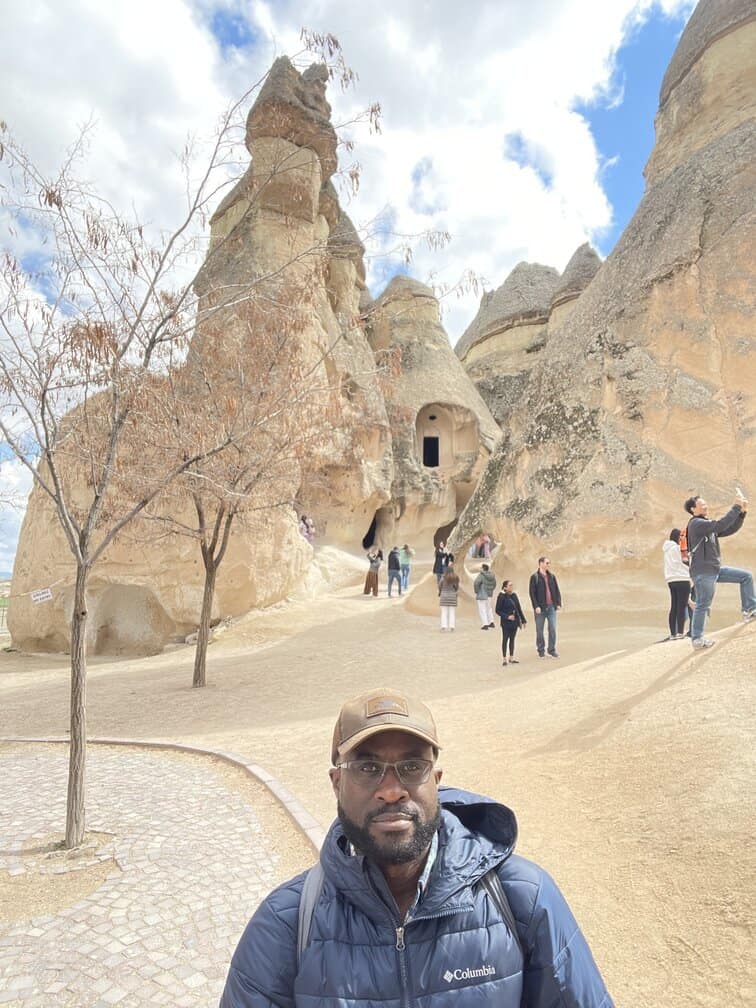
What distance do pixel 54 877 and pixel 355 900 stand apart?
3450mm

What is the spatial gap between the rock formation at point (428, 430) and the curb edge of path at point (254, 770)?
1967cm

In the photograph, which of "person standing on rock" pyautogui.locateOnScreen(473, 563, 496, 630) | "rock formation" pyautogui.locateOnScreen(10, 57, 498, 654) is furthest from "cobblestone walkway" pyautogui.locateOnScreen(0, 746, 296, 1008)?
"person standing on rock" pyautogui.locateOnScreen(473, 563, 496, 630)

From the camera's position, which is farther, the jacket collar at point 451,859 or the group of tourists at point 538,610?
the group of tourists at point 538,610

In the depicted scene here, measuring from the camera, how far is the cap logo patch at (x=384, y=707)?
58.8 inches

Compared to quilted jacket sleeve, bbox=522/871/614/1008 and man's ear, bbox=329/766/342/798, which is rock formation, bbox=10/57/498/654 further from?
quilted jacket sleeve, bbox=522/871/614/1008

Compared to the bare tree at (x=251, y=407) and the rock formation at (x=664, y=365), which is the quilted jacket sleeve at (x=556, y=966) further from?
the rock formation at (x=664, y=365)

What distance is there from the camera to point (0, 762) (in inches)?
264

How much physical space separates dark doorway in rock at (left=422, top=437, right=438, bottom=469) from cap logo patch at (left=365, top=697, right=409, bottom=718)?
97.9ft

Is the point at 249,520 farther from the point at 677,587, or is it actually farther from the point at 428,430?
the point at 428,430

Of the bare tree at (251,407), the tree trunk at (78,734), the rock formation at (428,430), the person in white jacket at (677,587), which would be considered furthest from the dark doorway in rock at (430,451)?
the tree trunk at (78,734)

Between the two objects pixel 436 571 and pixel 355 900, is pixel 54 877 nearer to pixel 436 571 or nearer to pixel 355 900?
pixel 355 900

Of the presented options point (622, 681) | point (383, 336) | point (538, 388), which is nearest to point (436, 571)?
point (538, 388)

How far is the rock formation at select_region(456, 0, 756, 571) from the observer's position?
435 inches

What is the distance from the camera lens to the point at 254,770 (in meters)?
5.87
